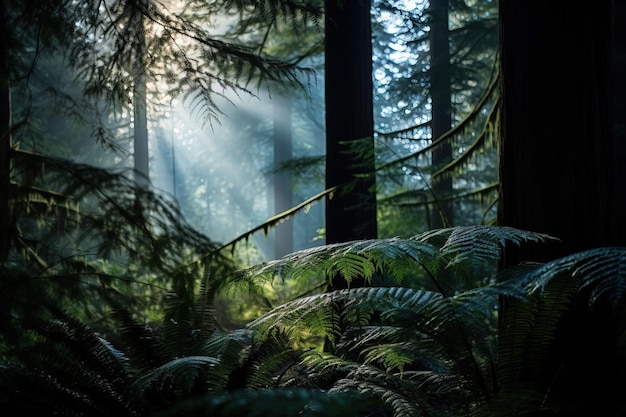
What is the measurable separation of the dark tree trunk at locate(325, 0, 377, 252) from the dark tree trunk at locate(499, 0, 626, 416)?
294cm

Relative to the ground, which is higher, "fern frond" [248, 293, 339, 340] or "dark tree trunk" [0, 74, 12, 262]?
"dark tree trunk" [0, 74, 12, 262]

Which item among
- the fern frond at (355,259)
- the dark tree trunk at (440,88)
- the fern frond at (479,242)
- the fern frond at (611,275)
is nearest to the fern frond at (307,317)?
the fern frond at (355,259)

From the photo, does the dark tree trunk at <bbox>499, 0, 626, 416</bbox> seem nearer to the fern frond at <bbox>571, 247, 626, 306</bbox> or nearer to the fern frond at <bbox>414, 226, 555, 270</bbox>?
the fern frond at <bbox>414, 226, 555, 270</bbox>

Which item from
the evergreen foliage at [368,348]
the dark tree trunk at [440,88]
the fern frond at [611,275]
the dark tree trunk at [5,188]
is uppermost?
the dark tree trunk at [440,88]

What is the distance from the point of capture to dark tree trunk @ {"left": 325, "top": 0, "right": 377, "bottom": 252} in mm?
6047

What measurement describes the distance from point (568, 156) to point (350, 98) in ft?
10.9

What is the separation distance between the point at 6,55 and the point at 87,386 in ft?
9.46

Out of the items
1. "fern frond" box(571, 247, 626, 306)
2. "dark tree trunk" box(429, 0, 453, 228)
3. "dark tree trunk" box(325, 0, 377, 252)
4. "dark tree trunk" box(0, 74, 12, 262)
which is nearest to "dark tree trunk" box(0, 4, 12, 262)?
"dark tree trunk" box(0, 74, 12, 262)

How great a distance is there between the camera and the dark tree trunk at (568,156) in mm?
2852

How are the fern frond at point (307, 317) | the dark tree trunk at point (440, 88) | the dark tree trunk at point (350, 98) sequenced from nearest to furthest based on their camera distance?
the fern frond at point (307, 317), the dark tree trunk at point (350, 98), the dark tree trunk at point (440, 88)

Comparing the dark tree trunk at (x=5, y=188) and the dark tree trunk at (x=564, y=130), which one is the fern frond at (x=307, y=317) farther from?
the dark tree trunk at (x=5, y=188)

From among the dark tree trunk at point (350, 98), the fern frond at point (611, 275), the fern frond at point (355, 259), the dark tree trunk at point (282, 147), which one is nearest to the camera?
the fern frond at point (611, 275)

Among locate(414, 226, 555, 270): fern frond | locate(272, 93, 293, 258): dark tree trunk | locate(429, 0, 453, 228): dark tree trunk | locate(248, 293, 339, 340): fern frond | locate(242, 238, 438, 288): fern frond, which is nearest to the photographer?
locate(414, 226, 555, 270): fern frond

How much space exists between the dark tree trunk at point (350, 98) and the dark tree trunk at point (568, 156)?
9.63ft
